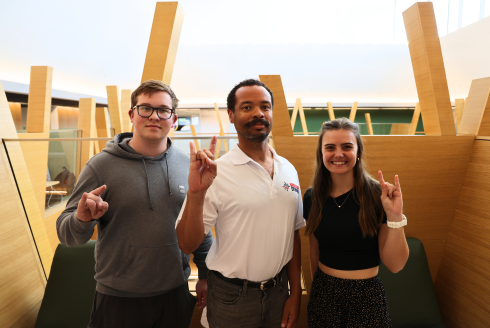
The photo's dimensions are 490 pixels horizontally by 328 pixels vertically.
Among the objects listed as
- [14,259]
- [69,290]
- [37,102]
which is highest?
[37,102]

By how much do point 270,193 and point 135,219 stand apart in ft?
1.73

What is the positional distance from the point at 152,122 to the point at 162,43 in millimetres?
1000

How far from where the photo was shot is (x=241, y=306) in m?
1.17

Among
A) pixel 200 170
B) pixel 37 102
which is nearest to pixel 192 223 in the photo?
pixel 200 170

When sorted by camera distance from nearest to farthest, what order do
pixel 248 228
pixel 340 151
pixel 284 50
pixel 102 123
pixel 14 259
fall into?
1. pixel 248 228
2. pixel 340 151
3. pixel 14 259
4. pixel 102 123
5. pixel 284 50

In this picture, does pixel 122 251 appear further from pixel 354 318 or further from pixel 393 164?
pixel 393 164

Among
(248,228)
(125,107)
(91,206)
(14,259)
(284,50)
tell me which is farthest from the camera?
(284,50)

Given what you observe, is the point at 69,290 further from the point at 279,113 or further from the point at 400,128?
the point at 400,128

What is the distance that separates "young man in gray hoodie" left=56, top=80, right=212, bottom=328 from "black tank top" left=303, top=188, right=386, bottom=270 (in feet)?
1.97

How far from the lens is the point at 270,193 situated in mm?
1204

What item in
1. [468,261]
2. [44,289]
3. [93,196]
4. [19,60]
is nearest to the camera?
[93,196]

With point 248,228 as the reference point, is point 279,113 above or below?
above

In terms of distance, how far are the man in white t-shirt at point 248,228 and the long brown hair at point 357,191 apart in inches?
3.8

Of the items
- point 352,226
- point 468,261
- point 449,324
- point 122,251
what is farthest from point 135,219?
point 449,324
